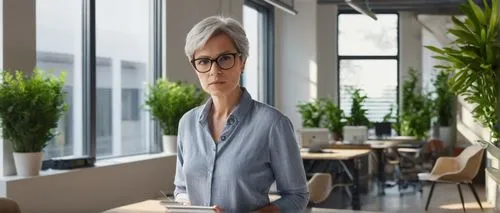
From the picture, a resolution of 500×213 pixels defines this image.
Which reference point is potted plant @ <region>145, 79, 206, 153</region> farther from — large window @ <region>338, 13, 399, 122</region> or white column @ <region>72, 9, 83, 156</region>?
large window @ <region>338, 13, 399, 122</region>

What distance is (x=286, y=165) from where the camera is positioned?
201 cm

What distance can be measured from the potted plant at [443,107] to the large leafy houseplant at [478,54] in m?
7.59

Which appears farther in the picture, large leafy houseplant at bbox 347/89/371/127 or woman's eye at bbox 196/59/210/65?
large leafy houseplant at bbox 347/89/371/127

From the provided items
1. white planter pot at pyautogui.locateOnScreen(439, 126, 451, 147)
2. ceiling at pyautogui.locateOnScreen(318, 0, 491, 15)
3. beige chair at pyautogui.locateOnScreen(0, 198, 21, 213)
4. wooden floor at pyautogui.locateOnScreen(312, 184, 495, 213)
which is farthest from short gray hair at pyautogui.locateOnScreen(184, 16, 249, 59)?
white planter pot at pyautogui.locateOnScreen(439, 126, 451, 147)

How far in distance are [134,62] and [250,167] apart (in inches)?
247

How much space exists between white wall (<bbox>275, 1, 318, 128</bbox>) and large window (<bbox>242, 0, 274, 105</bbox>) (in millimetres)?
414

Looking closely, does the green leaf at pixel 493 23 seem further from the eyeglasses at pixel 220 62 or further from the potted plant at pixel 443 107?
the potted plant at pixel 443 107

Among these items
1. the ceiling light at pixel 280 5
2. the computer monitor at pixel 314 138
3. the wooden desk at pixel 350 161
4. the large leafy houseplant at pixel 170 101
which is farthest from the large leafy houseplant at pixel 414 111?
the large leafy houseplant at pixel 170 101

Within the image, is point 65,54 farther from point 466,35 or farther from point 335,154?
point 335,154

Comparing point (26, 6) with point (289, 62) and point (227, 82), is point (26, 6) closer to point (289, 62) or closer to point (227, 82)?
point (227, 82)

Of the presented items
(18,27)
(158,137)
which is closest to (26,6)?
(18,27)

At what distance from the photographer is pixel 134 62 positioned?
809cm

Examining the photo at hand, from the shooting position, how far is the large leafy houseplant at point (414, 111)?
1417cm

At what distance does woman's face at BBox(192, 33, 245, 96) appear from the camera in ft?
6.48
